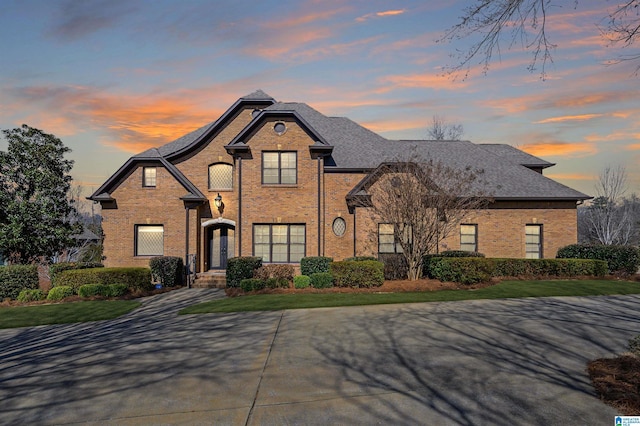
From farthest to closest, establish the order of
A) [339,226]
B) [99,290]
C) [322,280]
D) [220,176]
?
[220,176] < [339,226] < [322,280] < [99,290]

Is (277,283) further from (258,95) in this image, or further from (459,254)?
(258,95)

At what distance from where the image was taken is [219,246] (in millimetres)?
22656

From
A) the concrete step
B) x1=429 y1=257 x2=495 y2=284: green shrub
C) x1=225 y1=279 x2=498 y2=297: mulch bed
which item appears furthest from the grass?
the concrete step

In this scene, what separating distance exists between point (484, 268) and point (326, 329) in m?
9.68

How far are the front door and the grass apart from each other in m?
7.46

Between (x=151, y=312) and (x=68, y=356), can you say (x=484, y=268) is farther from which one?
(x=68, y=356)

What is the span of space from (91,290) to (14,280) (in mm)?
3402

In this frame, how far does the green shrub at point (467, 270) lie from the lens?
16844 mm

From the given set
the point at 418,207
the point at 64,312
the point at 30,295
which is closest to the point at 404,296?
the point at 418,207

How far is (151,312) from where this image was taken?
45.2ft

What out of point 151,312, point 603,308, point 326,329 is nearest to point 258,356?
point 326,329

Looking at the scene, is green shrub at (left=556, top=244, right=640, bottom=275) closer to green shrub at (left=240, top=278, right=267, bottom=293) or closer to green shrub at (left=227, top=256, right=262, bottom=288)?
green shrub at (left=240, top=278, right=267, bottom=293)

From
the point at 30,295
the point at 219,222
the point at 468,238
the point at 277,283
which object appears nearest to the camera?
the point at 30,295

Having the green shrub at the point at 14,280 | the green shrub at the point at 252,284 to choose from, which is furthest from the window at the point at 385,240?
the green shrub at the point at 14,280
